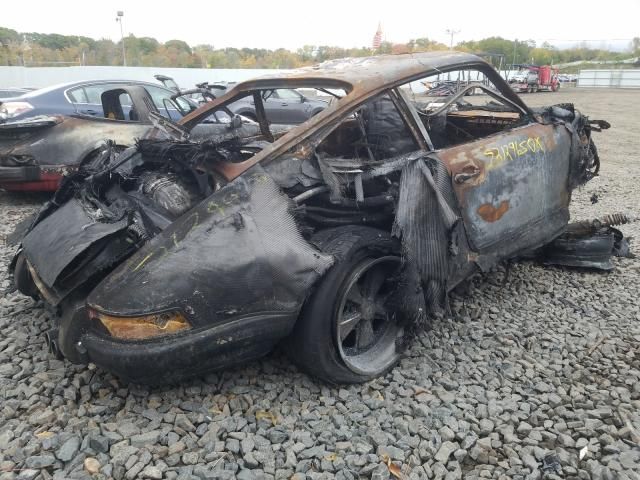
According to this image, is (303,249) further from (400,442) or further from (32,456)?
(32,456)

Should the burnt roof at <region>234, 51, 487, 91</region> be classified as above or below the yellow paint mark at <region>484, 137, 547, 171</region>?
above

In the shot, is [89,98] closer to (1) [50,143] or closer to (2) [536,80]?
(1) [50,143]

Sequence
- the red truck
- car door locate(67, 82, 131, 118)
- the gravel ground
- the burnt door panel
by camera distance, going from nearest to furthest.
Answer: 1. the gravel ground
2. the burnt door panel
3. car door locate(67, 82, 131, 118)
4. the red truck

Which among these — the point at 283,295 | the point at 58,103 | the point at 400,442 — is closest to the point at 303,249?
the point at 283,295

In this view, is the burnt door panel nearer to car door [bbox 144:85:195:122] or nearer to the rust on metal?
the rust on metal

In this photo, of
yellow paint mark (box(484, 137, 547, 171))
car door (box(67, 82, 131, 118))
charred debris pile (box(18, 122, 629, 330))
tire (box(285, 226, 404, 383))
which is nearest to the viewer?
tire (box(285, 226, 404, 383))

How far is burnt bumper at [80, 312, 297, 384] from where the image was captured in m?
2.18

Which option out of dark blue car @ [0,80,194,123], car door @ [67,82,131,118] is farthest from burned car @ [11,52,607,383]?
car door @ [67,82,131,118]

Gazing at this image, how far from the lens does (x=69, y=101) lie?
23.0 feet

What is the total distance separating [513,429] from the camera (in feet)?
7.86

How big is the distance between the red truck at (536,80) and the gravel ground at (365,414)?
3314 cm

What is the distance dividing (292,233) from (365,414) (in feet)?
3.03

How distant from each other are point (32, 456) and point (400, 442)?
153cm

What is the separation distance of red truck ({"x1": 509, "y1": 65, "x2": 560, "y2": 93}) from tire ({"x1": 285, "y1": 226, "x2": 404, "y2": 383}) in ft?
109
